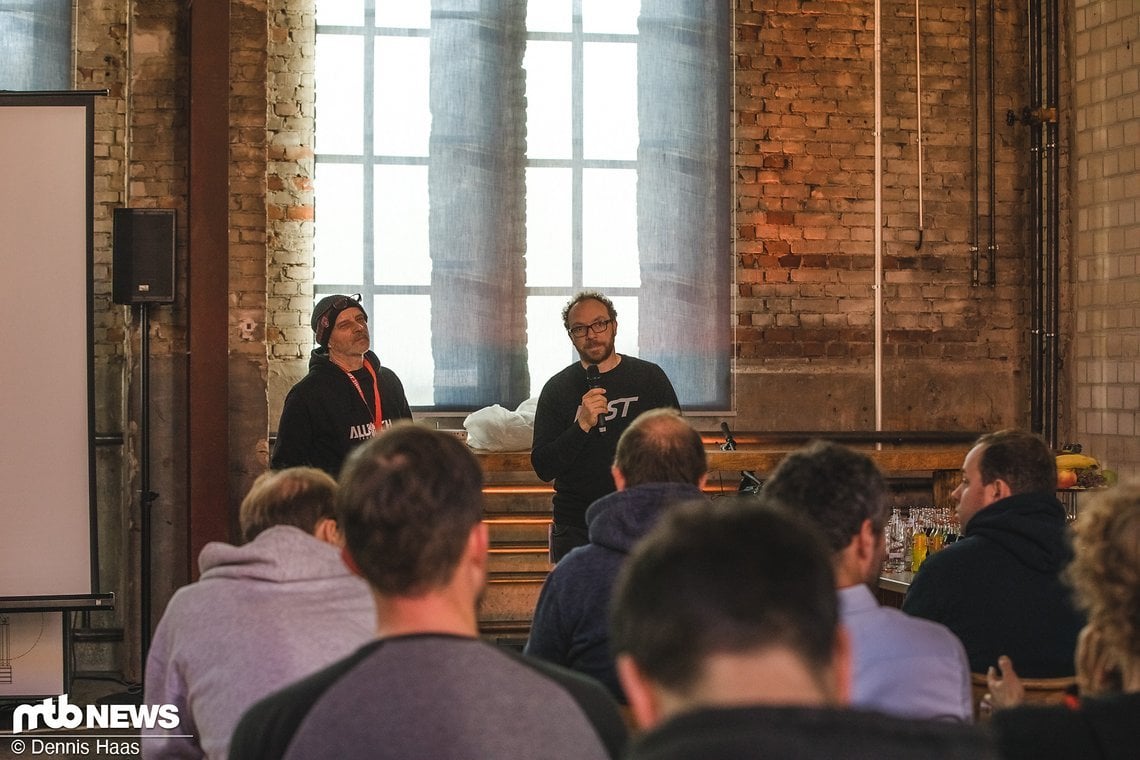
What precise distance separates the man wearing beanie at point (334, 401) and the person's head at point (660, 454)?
1.85 meters

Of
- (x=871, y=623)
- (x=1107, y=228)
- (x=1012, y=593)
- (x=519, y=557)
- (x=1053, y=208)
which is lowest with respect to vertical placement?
(x=519, y=557)

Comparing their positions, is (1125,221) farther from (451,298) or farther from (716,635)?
(716,635)

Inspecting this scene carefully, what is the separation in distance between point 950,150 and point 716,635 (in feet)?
22.7

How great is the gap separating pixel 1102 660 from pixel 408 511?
0.99 meters

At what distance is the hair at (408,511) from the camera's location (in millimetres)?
1555

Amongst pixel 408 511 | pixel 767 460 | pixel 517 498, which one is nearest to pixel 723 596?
pixel 408 511

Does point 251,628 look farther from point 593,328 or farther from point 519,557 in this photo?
point 519,557

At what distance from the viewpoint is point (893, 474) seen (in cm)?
722

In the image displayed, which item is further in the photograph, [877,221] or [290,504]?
[877,221]

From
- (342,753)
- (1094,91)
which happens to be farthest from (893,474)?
(342,753)

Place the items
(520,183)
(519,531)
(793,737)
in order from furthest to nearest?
(520,183), (519,531), (793,737)

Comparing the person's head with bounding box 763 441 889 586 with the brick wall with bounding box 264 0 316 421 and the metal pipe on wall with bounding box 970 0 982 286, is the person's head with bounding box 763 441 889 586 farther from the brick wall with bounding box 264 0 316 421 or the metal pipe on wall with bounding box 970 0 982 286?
the metal pipe on wall with bounding box 970 0 982 286

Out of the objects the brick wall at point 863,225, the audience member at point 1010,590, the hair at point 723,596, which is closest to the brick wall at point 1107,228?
the brick wall at point 863,225

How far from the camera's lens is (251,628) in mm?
2172
